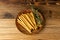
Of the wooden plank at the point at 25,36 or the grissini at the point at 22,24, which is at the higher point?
the grissini at the point at 22,24

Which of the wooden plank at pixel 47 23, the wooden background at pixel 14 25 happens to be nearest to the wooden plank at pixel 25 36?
the wooden background at pixel 14 25

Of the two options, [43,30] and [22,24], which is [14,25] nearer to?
[22,24]

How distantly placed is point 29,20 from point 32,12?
0.35 ft

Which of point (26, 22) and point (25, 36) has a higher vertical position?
point (26, 22)

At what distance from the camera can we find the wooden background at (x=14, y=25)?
220cm

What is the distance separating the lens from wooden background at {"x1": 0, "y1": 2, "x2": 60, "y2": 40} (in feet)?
7.20

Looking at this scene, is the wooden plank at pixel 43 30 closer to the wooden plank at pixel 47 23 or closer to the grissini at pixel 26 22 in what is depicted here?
the wooden plank at pixel 47 23

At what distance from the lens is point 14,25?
7.25 ft

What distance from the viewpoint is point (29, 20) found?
2.19 m

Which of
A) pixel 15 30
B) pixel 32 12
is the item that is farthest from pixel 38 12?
pixel 15 30

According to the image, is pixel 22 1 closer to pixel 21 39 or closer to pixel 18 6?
pixel 18 6

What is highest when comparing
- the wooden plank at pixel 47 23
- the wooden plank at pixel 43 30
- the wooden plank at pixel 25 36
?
the wooden plank at pixel 47 23

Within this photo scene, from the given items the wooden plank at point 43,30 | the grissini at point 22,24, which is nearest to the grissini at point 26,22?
the grissini at point 22,24

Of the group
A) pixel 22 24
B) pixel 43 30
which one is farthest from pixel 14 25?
pixel 43 30
